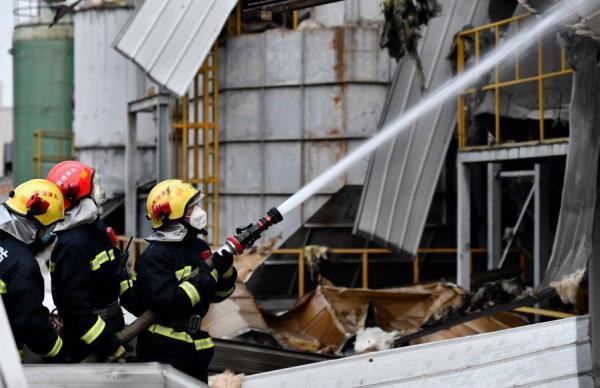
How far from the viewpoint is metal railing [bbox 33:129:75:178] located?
18.6 meters

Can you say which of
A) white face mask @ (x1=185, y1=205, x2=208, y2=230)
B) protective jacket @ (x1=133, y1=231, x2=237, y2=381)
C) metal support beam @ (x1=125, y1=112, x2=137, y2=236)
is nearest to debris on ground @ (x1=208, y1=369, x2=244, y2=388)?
protective jacket @ (x1=133, y1=231, x2=237, y2=381)

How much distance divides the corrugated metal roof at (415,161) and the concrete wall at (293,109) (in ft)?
5.10

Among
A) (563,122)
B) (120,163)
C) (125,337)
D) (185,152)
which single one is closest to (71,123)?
(120,163)

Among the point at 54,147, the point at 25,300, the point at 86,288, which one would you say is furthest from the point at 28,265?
the point at 54,147

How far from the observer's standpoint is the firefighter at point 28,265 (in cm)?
425

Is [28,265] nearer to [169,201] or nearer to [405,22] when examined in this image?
[169,201]

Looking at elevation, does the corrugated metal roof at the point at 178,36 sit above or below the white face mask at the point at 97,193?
above

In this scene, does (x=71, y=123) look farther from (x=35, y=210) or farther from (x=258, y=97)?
(x=35, y=210)

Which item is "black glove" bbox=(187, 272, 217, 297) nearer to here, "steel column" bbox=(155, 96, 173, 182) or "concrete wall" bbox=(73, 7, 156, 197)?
"steel column" bbox=(155, 96, 173, 182)

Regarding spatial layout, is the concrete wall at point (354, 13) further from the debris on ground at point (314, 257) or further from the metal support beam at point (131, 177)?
the metal support beam at point (131, 177)

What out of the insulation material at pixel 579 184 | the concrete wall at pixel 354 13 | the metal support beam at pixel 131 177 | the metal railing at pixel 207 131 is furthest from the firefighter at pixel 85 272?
the metal support beam at pixel 131 177

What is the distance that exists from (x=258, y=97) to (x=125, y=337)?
8.56 metres

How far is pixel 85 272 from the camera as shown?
4.68 metres

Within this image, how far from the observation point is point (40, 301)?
4285 mm
